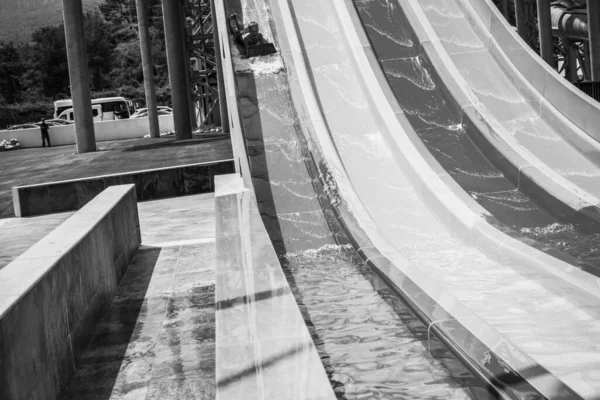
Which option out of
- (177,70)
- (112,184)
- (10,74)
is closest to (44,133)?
(177,70)

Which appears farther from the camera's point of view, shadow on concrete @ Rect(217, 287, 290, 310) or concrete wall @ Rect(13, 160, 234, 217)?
concrete wall @ Rect(13, 160, 234, 217)

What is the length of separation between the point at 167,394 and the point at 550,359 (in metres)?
2.03

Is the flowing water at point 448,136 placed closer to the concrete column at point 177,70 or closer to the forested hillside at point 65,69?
the concrete column at point 177,70

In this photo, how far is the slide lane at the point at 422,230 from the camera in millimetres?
4340

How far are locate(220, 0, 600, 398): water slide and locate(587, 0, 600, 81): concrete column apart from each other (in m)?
12.2

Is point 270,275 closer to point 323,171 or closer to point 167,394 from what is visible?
point 167,394

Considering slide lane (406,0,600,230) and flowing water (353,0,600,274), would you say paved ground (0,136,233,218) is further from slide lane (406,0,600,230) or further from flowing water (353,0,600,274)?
slide lane (406,0,600,230)

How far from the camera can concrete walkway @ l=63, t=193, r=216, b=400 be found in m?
4.09

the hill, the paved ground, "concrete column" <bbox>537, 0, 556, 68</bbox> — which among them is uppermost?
the hill

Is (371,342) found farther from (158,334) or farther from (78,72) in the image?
(78,72)

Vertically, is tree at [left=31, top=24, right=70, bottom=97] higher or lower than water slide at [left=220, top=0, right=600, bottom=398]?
higher

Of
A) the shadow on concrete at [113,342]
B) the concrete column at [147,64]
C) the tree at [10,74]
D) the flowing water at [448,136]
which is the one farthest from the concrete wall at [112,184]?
the tree at [10,74]

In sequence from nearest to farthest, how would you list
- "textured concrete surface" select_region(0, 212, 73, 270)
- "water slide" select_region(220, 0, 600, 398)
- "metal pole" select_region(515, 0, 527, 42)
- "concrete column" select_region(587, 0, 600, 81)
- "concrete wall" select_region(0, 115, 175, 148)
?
"water slide" select_region(220, 0, 600, 398)
"textured concrete surface" select_region(0, 212, 73, 270)
"concrete column" select_region(587, 0, 600, 81)
"metal pole" select_region(515, 0, 527, 42)
"concrete wall" select_region(0, 115, 175, 148)

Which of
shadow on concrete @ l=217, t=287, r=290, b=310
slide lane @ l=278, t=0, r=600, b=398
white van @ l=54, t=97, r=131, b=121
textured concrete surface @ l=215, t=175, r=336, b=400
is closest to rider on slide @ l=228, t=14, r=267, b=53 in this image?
slide lane @ l=278, t=0, r=600, b=398
